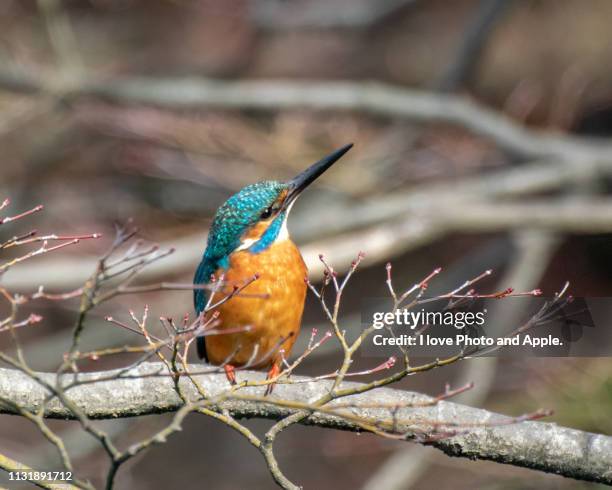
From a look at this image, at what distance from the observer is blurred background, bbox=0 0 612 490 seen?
224 inches

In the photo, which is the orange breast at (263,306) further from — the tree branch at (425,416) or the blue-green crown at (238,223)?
the tree branch at (425,416)

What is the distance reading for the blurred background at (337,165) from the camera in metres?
5.68

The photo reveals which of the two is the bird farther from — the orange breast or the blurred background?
the blurred background

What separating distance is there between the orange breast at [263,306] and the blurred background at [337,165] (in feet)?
5.15

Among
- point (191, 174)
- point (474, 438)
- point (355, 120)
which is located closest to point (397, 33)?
point (355, 120)

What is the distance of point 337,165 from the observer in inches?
246

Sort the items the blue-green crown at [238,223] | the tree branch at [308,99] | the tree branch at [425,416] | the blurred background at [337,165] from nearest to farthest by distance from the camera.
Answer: the tree branch at [425,416], the blue-green crown at [238,223], the blurred background at [337,165], the tree branch at [308,99]

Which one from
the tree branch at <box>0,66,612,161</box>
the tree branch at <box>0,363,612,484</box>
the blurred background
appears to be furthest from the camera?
the tree branch at <box>0,66,612,161</box>

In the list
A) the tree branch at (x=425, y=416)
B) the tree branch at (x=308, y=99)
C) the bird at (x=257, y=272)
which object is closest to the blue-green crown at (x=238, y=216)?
the bird at (x=257, y=272)

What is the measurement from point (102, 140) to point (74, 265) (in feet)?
8.99

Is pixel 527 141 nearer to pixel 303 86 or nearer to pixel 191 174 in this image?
pixel 303 86

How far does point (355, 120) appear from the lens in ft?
24.0

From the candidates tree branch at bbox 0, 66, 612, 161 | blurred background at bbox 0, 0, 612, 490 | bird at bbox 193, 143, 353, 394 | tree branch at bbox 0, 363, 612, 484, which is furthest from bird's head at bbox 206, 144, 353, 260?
tree branch at bbox 0, 66, 612, 161

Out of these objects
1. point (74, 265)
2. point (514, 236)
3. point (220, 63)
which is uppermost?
point (220, 63)
